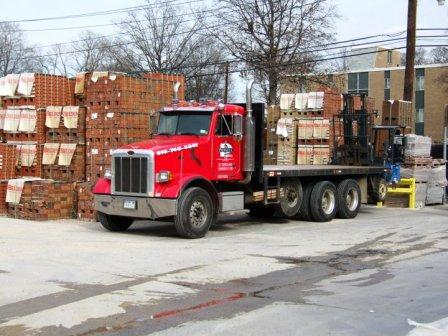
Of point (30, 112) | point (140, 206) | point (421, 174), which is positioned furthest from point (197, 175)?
point (421, 174)

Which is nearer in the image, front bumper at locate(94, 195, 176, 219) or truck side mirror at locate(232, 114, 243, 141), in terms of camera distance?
front bumper at locate(94, 195, 176, 219)

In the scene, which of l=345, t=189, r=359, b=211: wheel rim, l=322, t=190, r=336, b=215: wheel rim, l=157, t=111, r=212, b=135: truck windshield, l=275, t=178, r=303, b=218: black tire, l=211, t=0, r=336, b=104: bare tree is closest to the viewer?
l=157, t=111, r=212, b=135: truck windshield

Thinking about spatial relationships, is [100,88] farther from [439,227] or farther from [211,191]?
[439,227]

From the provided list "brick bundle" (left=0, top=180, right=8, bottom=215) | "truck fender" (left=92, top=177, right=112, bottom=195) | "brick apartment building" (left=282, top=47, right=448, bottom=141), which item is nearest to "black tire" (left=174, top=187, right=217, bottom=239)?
"truck fender" (left=92, top=177, right=112, bottom=195)

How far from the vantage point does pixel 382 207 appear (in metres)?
20.6

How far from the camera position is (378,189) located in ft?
60.8

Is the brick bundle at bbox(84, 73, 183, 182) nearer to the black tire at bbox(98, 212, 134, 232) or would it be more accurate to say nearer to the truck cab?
the truck cab

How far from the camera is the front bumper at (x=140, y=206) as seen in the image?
40.6ft

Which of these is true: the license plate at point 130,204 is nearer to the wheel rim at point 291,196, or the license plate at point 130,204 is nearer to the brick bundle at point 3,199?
the wheel rim at point 291,196

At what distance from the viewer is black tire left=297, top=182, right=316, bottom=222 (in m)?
16.1

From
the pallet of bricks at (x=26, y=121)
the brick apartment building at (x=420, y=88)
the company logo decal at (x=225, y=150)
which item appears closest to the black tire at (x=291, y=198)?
the company logo decal at (x=225, y=150)

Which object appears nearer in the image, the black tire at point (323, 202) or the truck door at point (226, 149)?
the truck door at point (226, 149)

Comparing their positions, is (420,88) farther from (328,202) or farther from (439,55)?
(328,202)

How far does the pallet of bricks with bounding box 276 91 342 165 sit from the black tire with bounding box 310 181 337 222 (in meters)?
4.71
